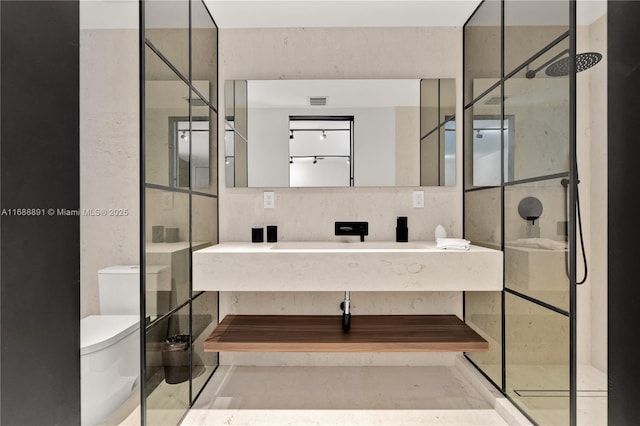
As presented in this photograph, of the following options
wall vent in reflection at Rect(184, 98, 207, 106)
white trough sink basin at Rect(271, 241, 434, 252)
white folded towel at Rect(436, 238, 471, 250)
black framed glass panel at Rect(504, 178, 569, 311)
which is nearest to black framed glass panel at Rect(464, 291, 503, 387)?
black framed glass panel at Rect(504, 178, 569, 311)

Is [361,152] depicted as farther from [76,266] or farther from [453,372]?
[76,266]

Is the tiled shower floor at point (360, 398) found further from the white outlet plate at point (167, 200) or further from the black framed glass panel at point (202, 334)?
the white outlet plate at point (167, 200)

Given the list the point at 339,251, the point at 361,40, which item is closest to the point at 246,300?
the point at 339,251

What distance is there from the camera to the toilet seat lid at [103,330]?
5.48 ft

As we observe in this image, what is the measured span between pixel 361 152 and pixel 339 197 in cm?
34

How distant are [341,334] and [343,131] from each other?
4.24 feet

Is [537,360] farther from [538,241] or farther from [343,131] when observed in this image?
[343,131]

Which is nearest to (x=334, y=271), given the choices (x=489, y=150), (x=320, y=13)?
(x=489, y=150)

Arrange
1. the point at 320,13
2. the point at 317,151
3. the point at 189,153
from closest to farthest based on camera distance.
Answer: the point at 189,153 → the point at 320,13 → the point at 317,151

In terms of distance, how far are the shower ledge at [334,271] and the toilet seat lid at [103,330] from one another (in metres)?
0.46

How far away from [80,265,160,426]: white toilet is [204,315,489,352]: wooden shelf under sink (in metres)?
0.43

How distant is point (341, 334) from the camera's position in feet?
6.61

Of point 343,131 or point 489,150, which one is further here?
point 343,131

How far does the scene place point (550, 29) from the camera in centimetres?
150
